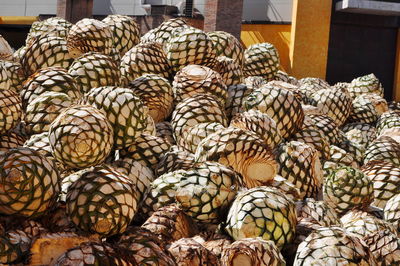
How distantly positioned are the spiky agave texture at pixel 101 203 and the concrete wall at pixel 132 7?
1587cm

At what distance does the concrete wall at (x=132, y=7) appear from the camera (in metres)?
17.7

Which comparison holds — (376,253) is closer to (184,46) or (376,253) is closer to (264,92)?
(264,92)

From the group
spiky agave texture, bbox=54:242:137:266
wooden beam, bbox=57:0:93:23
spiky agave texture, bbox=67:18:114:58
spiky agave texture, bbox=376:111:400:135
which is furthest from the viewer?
wooden beam, bbox=57:0:93:23

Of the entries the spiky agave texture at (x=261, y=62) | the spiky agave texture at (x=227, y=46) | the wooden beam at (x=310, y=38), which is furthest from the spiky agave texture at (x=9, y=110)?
the wooden beam at (x=310, y=38)

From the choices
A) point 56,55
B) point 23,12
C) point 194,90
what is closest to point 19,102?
point 56,55

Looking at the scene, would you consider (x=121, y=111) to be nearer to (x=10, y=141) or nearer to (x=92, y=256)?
(x=10, y=141)

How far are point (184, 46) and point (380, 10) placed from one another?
546 inches

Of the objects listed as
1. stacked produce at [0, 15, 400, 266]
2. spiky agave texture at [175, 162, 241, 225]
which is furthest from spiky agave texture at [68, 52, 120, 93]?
spiky agave texture at [175, 162, 241, 225]

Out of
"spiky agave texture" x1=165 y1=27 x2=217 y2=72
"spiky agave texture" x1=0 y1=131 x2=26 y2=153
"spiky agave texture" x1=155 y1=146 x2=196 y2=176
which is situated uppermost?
"spiky agave texture" x1=165 y1=27 x2=217 y2=72

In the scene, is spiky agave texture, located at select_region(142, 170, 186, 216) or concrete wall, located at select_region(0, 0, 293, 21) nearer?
spiky agave texture, located at select_region(142, 170, 186, 216)

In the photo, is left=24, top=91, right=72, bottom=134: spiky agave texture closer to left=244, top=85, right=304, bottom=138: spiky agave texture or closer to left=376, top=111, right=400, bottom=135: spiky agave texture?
left=244, top=85, right=304, bottom=138: spiky agave texture

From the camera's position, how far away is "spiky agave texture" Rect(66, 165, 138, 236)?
2076 millimetres

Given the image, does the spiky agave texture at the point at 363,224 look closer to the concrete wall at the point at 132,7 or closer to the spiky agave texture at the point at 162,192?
the spiky agave texture at the point at 162,192

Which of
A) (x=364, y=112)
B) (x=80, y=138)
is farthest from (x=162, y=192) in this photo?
(x=364, y=112)
